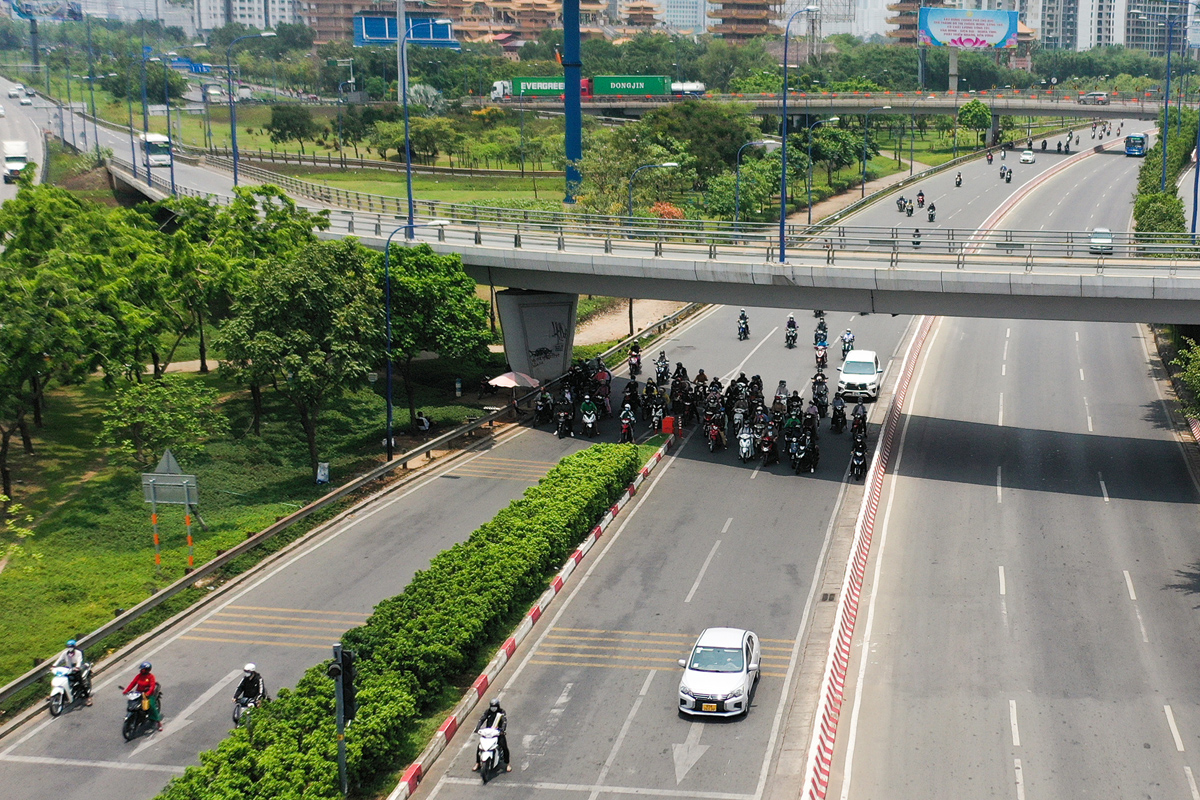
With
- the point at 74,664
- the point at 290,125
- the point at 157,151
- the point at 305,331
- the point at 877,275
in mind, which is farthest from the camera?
the point at 290,125

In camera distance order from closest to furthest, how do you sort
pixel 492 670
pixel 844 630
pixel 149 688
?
pixel 149 688
pixel 492 670
pixel 844 630

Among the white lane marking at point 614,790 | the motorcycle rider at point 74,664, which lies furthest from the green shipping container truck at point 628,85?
the white lane marking at point 614,790

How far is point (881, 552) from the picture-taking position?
34.2 m

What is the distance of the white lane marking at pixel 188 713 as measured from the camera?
24594mm

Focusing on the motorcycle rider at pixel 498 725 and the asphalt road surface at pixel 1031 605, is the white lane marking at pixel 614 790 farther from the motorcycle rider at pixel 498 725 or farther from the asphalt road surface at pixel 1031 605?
the asphalt road surface at pixel 1031 605

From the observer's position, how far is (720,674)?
Answer: 2509 cm

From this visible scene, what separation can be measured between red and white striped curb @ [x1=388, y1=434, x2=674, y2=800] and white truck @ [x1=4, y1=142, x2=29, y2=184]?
75.4 metres

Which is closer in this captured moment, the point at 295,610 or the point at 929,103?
the point at 295,610

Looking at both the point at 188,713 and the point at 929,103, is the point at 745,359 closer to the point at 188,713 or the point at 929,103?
the point at 188,713

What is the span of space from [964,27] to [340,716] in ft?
483

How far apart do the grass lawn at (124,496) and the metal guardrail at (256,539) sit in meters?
0.73

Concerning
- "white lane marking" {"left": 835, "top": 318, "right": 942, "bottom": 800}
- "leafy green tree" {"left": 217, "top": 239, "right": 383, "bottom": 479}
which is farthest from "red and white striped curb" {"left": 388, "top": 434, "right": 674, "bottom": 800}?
"leafy green tree" {"left": 217, "top": 239, "right": 383, "bottom": 479}

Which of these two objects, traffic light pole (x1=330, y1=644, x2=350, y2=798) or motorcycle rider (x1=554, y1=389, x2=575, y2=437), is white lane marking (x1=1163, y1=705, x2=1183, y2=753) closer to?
traffic light pole (x1=330, y1=644, x2=350, y2=798)

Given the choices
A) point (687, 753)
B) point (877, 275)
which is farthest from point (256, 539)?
point (877, 275)
